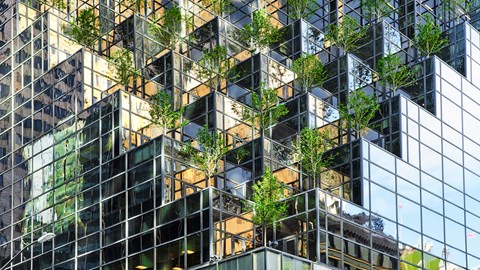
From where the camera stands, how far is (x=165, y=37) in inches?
2623

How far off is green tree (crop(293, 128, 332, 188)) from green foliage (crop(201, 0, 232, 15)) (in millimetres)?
17690

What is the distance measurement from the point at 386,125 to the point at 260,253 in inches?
589

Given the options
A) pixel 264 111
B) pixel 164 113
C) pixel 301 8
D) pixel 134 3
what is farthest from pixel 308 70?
pixel 134 3

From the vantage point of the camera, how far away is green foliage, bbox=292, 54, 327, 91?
201ft

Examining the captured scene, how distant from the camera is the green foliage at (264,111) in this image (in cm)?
5762

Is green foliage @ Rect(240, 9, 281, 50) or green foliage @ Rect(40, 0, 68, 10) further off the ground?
green foliage @ Rect(40, 0, 68, 10)

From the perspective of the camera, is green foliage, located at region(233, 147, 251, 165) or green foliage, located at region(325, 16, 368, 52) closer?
green foliage, located at region(233, 147, 251, 165)

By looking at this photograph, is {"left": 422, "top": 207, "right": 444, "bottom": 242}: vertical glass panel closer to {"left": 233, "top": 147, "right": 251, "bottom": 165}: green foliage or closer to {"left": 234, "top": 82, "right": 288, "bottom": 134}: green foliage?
{"left": 234, "top": 82, "right": 288, "bottom": 134}: green foliage

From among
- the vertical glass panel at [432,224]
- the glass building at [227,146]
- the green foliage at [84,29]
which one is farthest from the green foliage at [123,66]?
the vertical glass panel at [432,224]

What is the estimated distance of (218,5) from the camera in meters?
71.6

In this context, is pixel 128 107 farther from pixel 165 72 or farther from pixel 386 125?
pixel 386 125

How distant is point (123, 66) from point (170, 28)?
601cm

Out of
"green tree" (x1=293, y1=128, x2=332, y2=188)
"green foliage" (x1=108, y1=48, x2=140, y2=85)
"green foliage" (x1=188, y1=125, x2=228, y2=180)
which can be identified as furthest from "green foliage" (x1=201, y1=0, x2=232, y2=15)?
"green tree" (x1=293, y1=128, x2=332, y2=188)

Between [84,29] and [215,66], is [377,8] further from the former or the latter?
[84,29]
